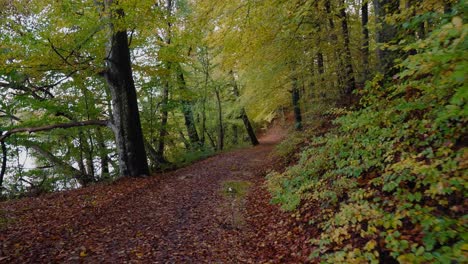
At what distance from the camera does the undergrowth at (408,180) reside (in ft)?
8.25

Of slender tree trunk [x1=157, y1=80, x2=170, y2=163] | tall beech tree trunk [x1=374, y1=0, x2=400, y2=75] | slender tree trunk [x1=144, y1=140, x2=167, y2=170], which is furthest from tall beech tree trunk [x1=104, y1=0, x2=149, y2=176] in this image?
tall beech tree trunk [x1=374, y1=0, x2=400, y2=75]

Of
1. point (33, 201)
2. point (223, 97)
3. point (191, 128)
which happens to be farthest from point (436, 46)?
point (223, 97)

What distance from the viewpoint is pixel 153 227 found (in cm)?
570

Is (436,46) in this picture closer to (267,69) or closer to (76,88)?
(267,69)

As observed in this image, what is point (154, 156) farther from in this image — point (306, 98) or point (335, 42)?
point (335, 42)

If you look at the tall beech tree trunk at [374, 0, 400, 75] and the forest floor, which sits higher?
the tall beech tree trunk at [374, 0, 400, 75]

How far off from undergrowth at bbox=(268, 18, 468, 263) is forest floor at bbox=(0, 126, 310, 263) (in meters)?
0.72

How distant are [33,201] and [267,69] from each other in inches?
329

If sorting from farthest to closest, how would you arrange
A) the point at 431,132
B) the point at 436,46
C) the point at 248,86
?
the point at 248,86
the point at 431,132
the point at 436,46

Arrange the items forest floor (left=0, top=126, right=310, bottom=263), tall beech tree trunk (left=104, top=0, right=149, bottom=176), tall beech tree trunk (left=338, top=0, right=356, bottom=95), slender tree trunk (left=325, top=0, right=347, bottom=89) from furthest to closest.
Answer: tall beech tree trunk (left=104, top=0, right=149, bottom=176) < slender tree trunk (left=325, top=0, right=347, bottom=89) < tall beech tree trunk (left=338, top=0, right=356, bottom=95) < forest floor (left=0, top=126, right=310, bottom=263)

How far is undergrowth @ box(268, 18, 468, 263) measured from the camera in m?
2.52

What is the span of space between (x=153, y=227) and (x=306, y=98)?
7379 mm

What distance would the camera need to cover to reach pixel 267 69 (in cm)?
1124

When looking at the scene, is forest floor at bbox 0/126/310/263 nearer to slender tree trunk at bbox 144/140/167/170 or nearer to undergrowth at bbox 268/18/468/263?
undergrowth at bbox 268/18/468/263
